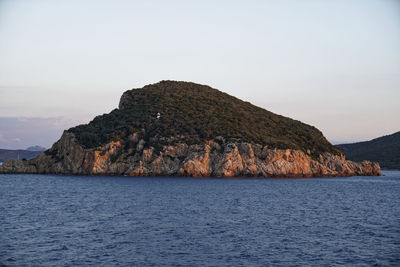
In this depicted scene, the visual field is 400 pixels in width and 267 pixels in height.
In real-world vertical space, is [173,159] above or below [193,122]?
below

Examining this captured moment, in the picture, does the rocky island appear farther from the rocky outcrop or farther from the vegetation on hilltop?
the vegetation on hilltop

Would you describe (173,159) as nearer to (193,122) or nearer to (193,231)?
(193,122)

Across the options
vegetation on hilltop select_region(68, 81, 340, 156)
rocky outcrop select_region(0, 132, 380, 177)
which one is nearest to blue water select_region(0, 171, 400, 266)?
rocky outcrop select_region(0, 132, 380, 177)

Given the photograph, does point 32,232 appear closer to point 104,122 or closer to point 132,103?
point 104,122

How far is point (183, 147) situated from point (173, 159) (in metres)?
4.99

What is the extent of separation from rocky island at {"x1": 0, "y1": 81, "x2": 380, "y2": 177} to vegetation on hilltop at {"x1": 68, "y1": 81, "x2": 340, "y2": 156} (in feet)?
1.13

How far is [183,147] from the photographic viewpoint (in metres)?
131

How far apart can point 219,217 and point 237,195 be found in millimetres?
27075

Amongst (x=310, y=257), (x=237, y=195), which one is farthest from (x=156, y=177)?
(x=310, y=257)

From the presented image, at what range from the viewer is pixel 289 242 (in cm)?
3988

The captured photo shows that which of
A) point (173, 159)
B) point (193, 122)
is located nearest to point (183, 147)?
point (173, 159)

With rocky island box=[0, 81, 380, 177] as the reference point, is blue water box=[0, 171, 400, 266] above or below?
below

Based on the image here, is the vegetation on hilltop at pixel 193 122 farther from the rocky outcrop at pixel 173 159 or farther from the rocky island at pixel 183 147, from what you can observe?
the rocky outcrop at pixel 173 159

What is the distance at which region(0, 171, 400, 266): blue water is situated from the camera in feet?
111
